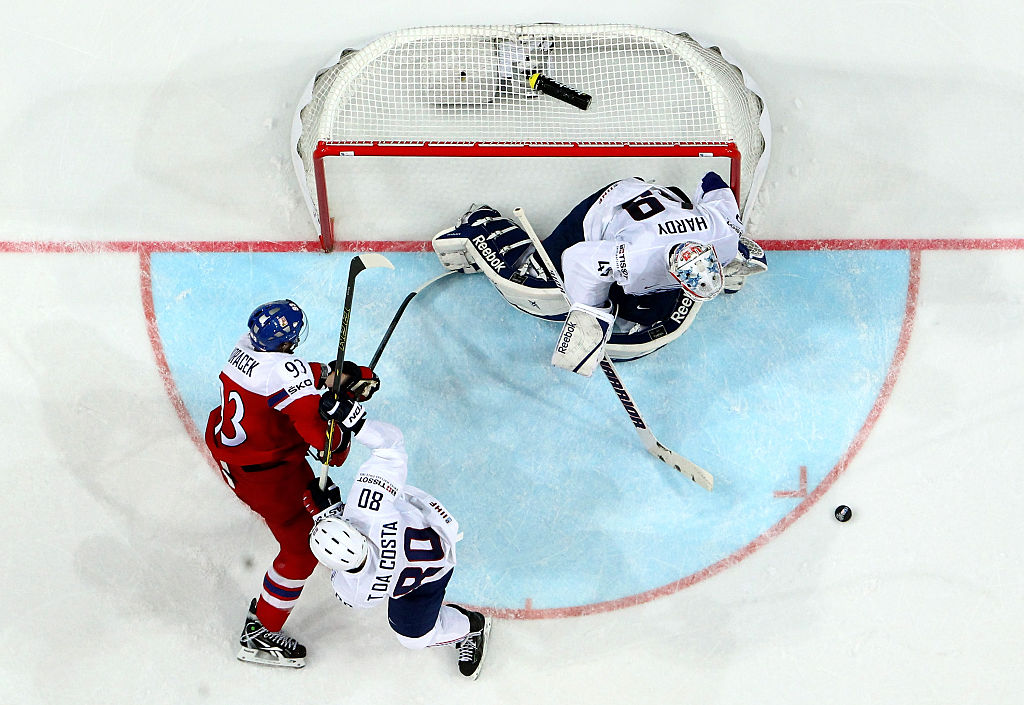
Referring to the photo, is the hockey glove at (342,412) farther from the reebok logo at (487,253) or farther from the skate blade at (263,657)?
the skate blade at (263,657)

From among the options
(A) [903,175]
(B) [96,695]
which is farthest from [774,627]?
(B) [96,695]

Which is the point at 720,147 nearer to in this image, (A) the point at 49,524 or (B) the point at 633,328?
(B) the point at 633,328

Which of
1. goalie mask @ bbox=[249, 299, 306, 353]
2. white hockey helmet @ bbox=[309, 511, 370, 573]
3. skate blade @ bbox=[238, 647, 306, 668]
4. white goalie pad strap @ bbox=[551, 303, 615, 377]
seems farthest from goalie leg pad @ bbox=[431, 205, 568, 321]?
skate blade @ bbox=[238, 647, 306, 668]

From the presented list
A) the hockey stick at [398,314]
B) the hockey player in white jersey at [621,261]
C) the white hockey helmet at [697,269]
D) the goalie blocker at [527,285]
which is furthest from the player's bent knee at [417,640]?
the white hockey helmet at [697,269]

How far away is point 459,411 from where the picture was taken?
14.4 feet

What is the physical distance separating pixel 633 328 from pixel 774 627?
172 cm

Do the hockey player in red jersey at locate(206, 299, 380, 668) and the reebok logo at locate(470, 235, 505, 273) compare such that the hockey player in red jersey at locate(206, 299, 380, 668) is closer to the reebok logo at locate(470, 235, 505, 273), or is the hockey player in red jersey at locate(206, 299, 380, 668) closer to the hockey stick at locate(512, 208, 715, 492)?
the reebok logo at locate(470, 235, 505, 273)

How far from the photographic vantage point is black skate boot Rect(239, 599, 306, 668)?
430 centimetres

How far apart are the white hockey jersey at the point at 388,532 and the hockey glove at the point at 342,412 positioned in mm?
46

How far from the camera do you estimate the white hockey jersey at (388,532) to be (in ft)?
11.3

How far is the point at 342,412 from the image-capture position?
3490mm

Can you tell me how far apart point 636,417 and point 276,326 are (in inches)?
68.6

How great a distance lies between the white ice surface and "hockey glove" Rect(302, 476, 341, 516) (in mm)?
655

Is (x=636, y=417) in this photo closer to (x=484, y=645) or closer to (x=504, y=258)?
(x=504, y=258)
